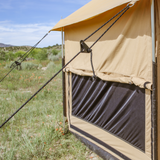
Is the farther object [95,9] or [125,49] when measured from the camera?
[95,9]

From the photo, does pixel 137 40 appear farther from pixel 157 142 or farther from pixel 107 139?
pixel 107 139

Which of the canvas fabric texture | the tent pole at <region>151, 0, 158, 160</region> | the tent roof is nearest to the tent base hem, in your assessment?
the tent pole at <region>151, 0, 158, 160</region>

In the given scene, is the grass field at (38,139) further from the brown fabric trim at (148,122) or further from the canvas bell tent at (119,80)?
the brown fabric trim at (148,122)

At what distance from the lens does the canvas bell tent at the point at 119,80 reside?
6.63 feet

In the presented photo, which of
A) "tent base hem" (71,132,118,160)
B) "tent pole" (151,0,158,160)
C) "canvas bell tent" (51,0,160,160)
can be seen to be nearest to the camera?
"tent pole" (151,0,158,160)

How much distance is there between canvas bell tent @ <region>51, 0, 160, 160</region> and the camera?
→ 2020 millimetres

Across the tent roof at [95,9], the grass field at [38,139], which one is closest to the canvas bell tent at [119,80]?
the tent roof at [95,9]

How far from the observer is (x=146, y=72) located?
2062 millimetres

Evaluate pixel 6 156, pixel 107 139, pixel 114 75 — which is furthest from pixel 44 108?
pixel 114 75

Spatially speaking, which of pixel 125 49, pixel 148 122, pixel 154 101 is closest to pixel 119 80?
pixel 125 49

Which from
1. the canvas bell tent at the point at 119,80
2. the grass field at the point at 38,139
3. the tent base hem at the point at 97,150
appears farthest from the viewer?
the grass field at the point at 38,139

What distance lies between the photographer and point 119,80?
2.36 meters

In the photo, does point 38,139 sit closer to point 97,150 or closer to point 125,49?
point 97,150

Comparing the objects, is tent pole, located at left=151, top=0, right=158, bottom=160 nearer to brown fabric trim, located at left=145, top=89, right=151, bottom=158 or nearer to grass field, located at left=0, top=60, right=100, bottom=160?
brown fabric trim, located at left=145, top=89, right=151, bottom=158
